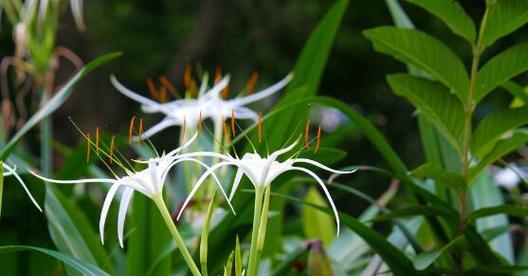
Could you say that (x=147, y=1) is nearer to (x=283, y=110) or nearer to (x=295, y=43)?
(x=295, y=43)

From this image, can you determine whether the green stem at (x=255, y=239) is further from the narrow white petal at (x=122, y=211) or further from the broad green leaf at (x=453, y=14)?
the broad green leaf at (x=453, y=14)

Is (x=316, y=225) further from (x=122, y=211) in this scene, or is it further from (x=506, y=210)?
(x=122, y=211)

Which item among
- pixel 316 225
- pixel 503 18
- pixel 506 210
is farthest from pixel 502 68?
pixel 316 225

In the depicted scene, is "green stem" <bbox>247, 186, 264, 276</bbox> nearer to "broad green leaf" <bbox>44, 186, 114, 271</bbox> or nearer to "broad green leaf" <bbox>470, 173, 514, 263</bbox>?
"broad green leaf" <bbox>44, 186, 114, 271</bbox>

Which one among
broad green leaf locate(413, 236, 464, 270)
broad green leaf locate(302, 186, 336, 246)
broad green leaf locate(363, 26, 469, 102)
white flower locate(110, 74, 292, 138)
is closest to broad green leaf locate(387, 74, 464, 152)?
broad green leaf locate(363, 26, 469, 102)

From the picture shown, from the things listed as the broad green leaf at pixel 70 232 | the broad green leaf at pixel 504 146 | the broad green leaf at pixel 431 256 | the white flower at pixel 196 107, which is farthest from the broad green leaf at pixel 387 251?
the white flower at pixel 196 107

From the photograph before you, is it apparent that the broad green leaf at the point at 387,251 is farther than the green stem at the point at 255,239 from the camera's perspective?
Yes

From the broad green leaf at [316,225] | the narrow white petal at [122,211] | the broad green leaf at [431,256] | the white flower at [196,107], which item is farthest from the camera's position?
the broad green leaf at [316,225]
